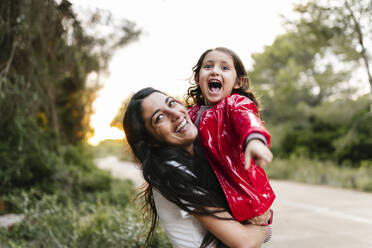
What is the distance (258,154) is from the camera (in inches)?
47.2

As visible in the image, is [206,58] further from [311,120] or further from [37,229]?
[311,120]

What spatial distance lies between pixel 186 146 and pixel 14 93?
154 inches

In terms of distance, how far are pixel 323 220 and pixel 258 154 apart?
229 inches

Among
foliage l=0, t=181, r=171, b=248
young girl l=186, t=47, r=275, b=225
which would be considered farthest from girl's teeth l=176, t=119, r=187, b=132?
foliage l=0, t=181, r=171, b=248

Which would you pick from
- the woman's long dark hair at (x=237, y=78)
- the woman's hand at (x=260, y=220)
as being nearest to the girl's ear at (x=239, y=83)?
the woman's long dark hair at (x=237, y=78)

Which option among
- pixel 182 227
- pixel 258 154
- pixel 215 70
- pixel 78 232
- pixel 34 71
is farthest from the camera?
pixel 34 71

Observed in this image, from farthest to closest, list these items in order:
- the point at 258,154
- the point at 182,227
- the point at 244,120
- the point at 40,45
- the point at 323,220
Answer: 1. the point at 323,220
2. the point at 40,45
3. the point at 182,227
4. the point at 244,120
5. the point at 258,154

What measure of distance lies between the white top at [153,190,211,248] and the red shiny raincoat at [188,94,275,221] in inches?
7.9

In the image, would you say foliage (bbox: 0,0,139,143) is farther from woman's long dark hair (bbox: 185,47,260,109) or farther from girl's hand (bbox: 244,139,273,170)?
girl's hand (bbox: 244,139,273,170)

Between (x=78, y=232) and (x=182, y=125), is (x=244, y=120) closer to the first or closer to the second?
(x=182, y=125)

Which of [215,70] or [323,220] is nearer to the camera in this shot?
[215,70]

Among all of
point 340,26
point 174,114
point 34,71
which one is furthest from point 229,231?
point 340,26

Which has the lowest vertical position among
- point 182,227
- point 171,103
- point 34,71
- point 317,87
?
point 182,227

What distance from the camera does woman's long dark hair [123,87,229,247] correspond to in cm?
153
